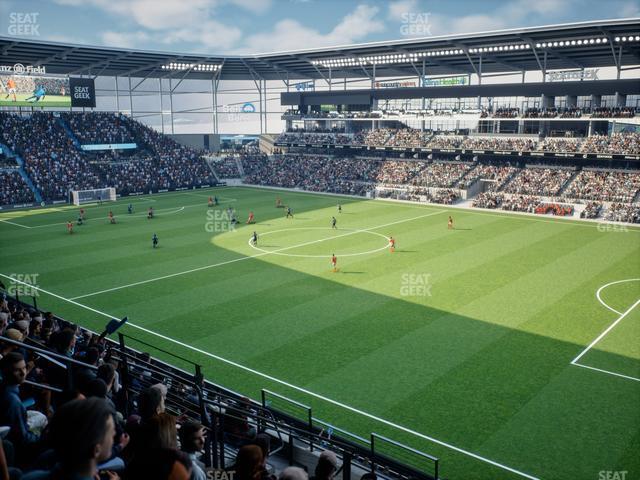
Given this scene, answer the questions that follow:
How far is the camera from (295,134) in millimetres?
81750

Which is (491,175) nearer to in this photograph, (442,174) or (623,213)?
(442,174)

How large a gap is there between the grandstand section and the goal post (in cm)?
49

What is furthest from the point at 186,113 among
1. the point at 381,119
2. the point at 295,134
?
the point at 381,119

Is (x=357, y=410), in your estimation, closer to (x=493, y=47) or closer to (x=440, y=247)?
(x=440, y=247)

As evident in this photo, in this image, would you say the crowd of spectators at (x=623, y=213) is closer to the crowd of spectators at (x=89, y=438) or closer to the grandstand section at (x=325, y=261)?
the grandstand section at (x=325, y=261)

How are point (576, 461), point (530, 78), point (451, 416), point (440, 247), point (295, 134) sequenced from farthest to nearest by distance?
point (295, 134)
point (530, 78)
point (440, 247)
point (451, 416)
point (576, 461)

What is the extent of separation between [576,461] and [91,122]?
72.7 m

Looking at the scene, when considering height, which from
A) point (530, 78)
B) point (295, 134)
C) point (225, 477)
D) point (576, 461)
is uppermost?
point (530, 78)

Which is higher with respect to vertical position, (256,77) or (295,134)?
(256,77)

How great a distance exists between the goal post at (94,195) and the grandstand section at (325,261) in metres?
0.49

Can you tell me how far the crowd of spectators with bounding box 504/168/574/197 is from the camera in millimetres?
54031

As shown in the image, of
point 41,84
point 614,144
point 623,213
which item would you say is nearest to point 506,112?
point 614,144

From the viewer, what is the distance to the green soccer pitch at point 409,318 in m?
14.5

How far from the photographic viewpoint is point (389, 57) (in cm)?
6938
